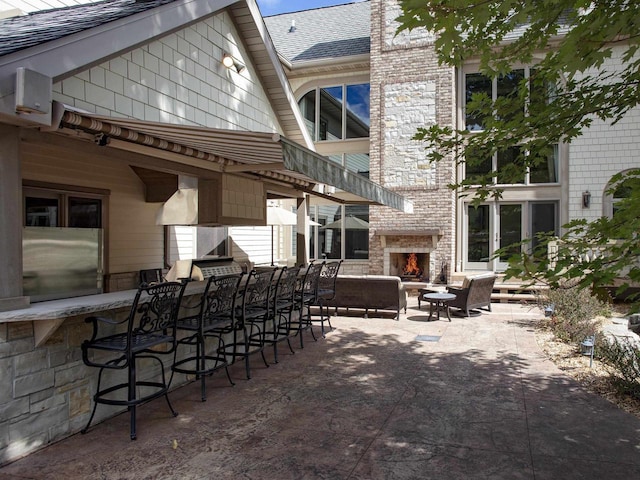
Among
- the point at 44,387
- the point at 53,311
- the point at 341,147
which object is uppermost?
the point at 341,147

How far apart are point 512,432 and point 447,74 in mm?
11943

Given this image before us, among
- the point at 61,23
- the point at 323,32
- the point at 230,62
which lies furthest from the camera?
the point at 323,32

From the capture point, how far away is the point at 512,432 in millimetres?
4301

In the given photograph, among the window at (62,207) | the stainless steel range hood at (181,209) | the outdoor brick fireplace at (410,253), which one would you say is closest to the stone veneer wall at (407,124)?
the outdoor brick fireplace at (410,253)

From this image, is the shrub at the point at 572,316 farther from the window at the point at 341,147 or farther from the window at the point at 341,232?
the window at the point at 341,147

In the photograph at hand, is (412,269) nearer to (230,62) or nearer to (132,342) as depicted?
(230,62)

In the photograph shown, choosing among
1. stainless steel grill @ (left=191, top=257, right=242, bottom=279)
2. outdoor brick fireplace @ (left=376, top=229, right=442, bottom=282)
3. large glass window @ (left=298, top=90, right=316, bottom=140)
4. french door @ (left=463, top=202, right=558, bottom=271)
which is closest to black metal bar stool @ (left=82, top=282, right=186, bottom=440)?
stainless steel grill @ (left=191, top=257, right=242, bottom=279)

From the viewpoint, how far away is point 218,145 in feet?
17.4

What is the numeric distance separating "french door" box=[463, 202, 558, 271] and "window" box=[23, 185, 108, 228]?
10.2 meters

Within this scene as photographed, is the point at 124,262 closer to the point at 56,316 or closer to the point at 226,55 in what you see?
the point at 226,55

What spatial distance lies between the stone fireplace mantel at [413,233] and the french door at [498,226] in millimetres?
1318

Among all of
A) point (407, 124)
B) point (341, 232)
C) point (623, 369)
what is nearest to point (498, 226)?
point (407, 124)

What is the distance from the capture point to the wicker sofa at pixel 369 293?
1012 centimetres

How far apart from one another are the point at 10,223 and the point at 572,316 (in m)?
8.32
